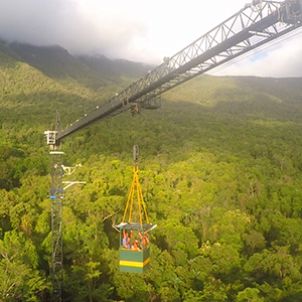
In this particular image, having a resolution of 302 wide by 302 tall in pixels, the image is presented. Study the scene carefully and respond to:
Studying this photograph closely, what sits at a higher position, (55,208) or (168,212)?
(55,208)

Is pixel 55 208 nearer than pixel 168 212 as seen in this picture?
Yes

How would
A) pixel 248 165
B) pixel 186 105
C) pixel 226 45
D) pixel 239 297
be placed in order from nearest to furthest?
pixel 226 45 < pixel 239 297 < pixel 248 165 < pixel 186 105

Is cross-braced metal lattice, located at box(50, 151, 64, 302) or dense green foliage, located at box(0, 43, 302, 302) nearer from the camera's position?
cross-braced metal lattice, located at box(50, 151, 64, 302)

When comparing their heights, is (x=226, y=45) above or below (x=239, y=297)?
above

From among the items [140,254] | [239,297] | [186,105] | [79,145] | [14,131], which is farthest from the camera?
[186,105]

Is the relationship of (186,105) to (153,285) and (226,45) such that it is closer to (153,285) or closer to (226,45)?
(153,285)

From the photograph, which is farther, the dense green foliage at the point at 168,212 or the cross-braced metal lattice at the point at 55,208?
the dense green foliage at the point at 168,212

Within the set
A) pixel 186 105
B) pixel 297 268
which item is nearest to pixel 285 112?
pixel 186 105

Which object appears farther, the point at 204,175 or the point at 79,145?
the point at 79,145
